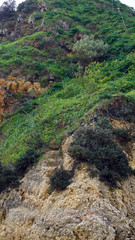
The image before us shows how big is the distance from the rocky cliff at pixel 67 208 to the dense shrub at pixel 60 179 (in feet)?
0.98

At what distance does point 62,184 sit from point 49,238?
9.09 feet

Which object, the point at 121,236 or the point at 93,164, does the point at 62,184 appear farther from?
the point at 121,236

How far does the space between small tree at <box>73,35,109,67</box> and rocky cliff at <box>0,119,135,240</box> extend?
1565 cm

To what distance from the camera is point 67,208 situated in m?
11.7

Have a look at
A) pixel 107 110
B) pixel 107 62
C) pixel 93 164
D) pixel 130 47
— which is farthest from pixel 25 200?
pixel 130 47

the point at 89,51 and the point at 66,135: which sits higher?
the point at 89,51

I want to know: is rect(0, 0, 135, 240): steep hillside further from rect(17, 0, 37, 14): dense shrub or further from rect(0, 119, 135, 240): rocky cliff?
rect(17, 0, 37, 14): dense shrub

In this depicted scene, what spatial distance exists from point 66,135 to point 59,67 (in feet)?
48.0

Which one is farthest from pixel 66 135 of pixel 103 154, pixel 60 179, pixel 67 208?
pixel 67 208

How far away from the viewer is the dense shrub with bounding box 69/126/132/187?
12711mm

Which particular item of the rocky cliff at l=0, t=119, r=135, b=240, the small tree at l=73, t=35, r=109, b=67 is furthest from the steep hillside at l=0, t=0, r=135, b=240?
the small tree at l=73, t=35, r=109, b=67

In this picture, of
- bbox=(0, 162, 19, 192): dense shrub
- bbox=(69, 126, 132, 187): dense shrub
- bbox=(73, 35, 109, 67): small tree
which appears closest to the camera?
bbox=(69, 126, 132, 187): dense shrub

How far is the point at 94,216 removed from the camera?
10.6 metres

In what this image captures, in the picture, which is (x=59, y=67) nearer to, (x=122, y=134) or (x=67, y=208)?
(x=122, y=134)
